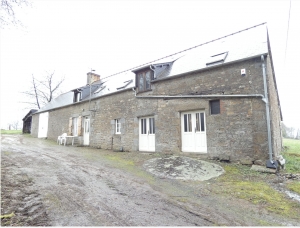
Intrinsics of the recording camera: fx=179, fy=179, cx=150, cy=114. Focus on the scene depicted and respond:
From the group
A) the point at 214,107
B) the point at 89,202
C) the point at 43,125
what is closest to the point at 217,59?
the point at 214,107

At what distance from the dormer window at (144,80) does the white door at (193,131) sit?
2898 millimetres

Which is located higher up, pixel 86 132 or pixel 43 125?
pixel 43 125

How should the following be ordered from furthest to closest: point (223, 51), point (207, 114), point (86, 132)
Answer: point (86, 132), point (223, 51), point (207, 114)

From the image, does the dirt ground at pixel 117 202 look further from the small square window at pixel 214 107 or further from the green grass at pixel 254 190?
the small square window at pixel 214 107

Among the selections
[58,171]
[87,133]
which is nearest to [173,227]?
[58,171]

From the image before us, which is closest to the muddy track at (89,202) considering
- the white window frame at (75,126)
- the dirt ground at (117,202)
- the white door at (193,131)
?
the dirt ground at (117,202)

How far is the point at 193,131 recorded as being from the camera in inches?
327

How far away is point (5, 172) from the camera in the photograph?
4.93 meters

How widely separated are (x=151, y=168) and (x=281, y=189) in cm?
388

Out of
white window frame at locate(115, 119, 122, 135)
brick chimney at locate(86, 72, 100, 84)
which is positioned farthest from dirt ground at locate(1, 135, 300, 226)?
brick chimney at locate(86, 72, 100, 84)

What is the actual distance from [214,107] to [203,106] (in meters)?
0.46

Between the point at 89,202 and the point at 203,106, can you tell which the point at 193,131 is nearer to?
the point at 203,106

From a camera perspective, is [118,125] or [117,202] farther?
[118,125]

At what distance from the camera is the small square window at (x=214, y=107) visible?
7.71 meters
